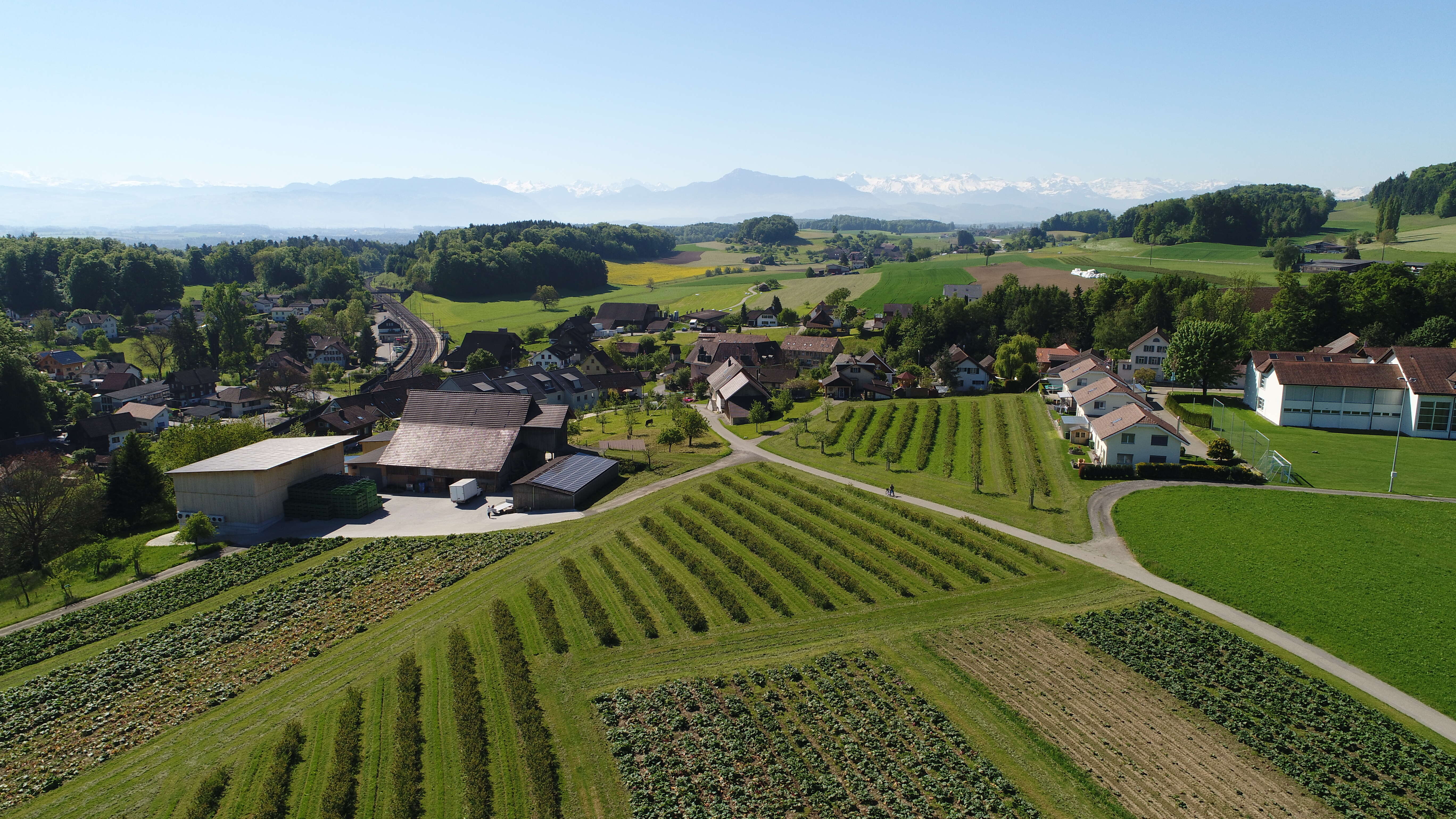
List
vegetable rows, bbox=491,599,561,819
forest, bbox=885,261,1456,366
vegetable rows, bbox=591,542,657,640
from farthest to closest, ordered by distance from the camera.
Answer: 1. forest, bbox=885,261,1456,366
2. vegetable rows, bbox=591,542,657,640
3. vegetable rows, bbox=491,599,561,819

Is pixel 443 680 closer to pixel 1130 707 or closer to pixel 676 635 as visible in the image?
pixel 676 635

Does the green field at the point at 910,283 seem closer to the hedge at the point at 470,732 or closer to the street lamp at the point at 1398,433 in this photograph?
the street lamp at the point at 1398,433

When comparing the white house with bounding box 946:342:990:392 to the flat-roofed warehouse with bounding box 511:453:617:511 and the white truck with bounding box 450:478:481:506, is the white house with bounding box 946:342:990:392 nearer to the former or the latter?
the flat-roofed warehouse with bounding box 511:453:617:511

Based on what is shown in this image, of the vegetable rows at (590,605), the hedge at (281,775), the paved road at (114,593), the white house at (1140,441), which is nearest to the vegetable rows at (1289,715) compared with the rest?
the vegetable rows at (590,605)

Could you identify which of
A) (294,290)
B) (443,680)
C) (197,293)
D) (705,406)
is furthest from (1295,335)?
(197,293)

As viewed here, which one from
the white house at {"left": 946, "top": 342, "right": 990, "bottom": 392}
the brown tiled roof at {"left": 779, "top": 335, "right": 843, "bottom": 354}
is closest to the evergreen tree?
the white house at {"left": 946, "top": 342, "right": 990, "bottom": 392}

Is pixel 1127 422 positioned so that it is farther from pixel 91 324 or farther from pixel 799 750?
pixel 91 324
